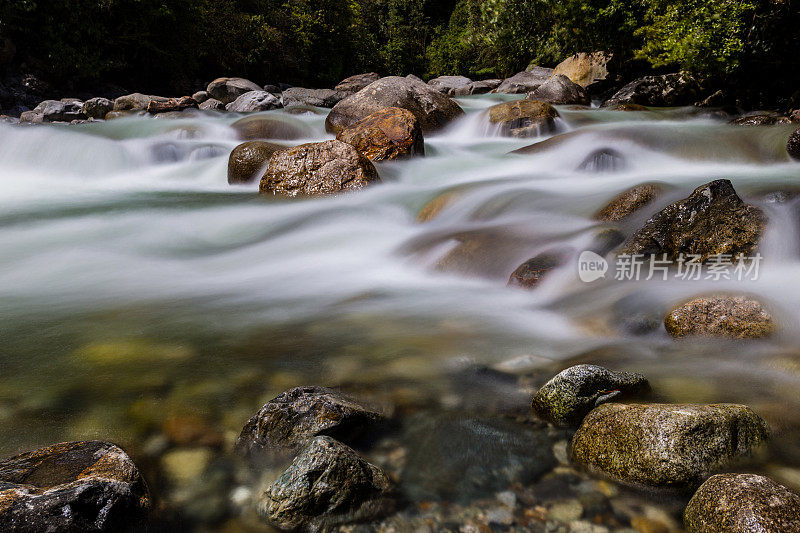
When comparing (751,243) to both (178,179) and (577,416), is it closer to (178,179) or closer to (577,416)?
(577,416)

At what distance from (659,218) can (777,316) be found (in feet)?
4.52

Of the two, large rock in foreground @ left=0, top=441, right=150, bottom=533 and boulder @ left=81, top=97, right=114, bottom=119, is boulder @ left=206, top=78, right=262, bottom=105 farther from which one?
large rock in foreground @ left=0, top=441, right=150, bottom=533

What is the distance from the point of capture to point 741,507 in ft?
5.30

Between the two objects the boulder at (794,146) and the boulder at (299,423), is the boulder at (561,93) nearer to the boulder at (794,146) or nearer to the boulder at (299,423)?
the boulder at (794,146)

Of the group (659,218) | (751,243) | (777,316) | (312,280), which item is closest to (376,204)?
(312,280)

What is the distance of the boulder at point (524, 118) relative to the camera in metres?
10.8

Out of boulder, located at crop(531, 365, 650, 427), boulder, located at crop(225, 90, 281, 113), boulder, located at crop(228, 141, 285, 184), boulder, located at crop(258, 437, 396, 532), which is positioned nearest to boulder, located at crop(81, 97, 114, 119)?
boulder, located at crop(225, 90, 281, 113)

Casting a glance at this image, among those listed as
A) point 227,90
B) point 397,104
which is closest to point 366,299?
point 397,104

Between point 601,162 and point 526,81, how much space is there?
14.5 m

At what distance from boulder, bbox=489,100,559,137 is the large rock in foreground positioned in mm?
10200

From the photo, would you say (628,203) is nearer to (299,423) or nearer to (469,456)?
(469,456)

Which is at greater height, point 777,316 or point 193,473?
point 777,316

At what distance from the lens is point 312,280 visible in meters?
4.86

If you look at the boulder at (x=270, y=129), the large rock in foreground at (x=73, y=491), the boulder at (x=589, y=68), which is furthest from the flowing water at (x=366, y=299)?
the boulder at (x=589, y=68)
